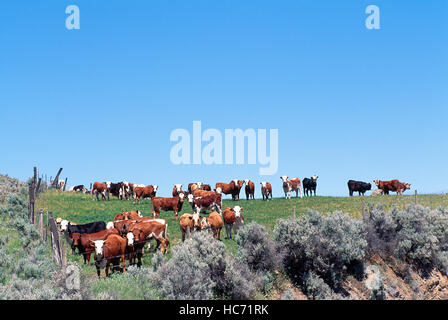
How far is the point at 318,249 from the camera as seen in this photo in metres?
22.8

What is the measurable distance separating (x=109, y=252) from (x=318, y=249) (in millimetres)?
9423

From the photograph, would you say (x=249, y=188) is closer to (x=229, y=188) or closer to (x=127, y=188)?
(x=229, y=188)

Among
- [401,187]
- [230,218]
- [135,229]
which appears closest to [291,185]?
[401,187]

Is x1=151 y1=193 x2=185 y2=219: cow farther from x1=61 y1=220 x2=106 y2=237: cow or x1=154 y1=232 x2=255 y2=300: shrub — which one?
x1=154 y1=232 x2=255 y2=300: shrub

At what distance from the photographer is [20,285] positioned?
16984mm

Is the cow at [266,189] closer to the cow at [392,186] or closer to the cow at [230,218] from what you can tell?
the cow at [392,186]

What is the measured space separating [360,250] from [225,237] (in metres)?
7.28

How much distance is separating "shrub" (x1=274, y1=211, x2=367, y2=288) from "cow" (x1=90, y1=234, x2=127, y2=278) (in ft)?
24.4

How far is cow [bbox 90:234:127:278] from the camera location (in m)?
19.2

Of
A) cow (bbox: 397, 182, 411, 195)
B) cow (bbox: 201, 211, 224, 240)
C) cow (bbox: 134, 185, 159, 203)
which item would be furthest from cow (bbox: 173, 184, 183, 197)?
cow (bbox: 397, 182, 411, 195)
